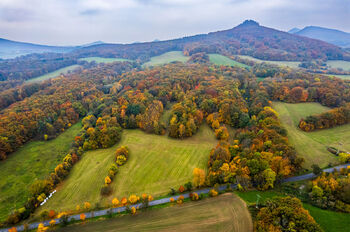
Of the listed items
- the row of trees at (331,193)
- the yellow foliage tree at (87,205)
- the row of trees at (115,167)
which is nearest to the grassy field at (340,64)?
the row of trees at (331,193)

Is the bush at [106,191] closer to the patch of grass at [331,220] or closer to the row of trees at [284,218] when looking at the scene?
the row of trees at [284,218]

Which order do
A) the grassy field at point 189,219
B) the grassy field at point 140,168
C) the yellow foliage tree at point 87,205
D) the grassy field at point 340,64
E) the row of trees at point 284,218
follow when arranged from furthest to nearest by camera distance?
the grassy field at point 340,64, the grassy field at point 140,168, the yellow foliage tree at point 87,205, the grassy field at point 189,219, the row of trees at point 284,218

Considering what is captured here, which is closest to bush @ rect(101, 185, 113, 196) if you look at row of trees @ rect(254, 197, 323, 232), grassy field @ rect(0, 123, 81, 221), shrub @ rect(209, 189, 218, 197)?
grassy field @ rect(0, 123, 81, 221)

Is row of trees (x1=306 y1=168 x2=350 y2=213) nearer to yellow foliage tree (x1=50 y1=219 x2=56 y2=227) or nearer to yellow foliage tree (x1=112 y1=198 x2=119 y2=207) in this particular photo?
yellow foliage tree (x1=112 y1=198 x2=119 y2=207)

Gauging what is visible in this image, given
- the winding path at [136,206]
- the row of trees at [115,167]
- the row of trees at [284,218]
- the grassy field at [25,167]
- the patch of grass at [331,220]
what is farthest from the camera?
the grassy field at [25,167]

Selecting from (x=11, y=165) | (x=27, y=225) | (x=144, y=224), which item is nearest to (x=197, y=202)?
(x=144, y=224)

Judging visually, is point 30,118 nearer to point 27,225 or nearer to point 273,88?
point 27,225

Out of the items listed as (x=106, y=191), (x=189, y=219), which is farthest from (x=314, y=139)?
(x=106, y=191)

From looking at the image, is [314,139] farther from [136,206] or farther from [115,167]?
[115,167]
